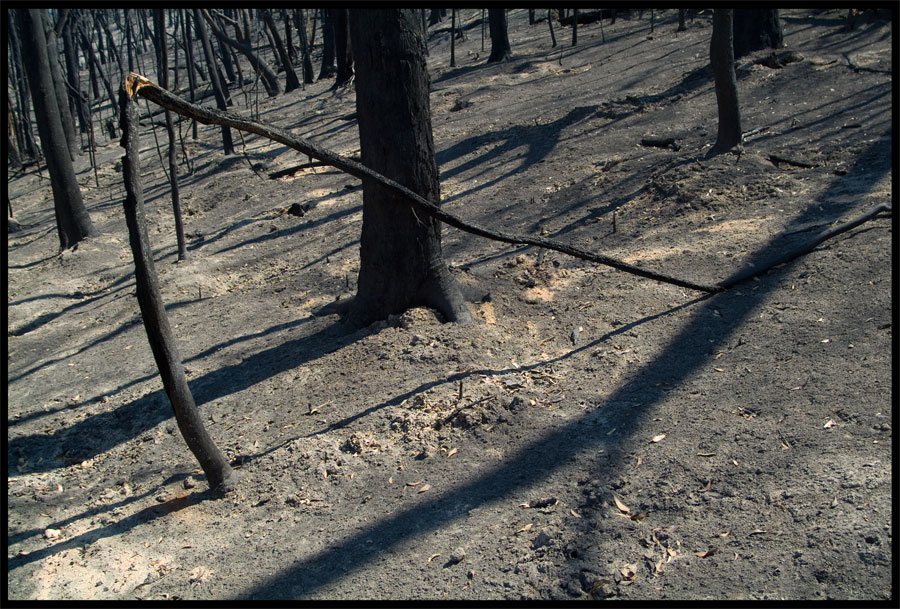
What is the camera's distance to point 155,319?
351cm

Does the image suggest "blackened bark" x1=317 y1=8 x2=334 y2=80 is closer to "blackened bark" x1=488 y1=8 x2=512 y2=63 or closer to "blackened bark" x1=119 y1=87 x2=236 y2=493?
"blackened bark" x1=488 y1=8 x2=512 y2=63

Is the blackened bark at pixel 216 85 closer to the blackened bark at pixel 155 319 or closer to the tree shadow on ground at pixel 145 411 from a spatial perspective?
the tree shadow on ground at pixel 145 411

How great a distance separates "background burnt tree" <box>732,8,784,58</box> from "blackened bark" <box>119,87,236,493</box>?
10662 millimetres

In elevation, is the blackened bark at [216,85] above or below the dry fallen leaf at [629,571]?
above

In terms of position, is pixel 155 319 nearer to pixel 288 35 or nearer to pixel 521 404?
pixel 521 404

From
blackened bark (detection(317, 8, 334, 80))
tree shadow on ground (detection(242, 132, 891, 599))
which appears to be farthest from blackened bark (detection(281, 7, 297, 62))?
tree shadow on ground (detection(242, 132, 891, 599))

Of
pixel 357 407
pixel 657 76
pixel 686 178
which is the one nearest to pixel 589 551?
pixel 357 407

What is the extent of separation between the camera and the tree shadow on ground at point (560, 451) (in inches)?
135

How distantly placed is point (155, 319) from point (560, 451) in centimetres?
219

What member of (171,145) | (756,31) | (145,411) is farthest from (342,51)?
(145,411)

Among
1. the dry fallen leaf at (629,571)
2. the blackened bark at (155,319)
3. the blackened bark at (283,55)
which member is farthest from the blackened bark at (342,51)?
the dry fallen leaf at (629,571)

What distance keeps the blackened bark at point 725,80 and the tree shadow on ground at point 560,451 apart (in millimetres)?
3167

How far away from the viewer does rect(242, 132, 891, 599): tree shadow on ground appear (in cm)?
343

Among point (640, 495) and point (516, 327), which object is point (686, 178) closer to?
point (516, 327)
